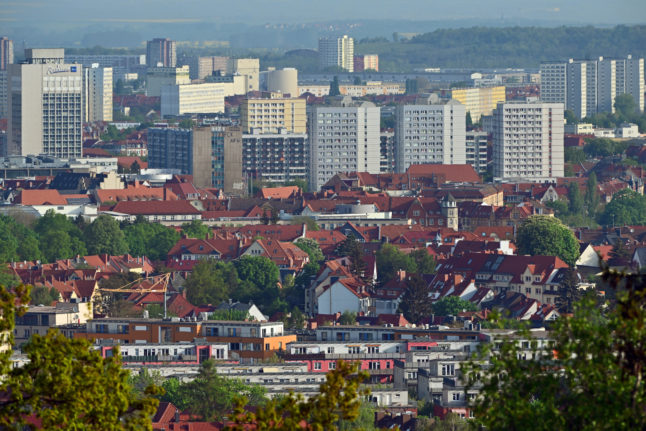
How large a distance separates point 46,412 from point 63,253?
66.8 metres

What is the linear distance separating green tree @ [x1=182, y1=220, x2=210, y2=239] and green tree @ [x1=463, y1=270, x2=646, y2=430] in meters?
75.4

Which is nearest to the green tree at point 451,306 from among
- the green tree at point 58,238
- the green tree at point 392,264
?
the green tree at point 392,264

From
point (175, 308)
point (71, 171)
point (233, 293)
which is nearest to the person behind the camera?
point (175, 308)

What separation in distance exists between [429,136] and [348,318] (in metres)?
72.3

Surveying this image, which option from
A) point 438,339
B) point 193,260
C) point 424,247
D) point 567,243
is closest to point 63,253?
point 193,260

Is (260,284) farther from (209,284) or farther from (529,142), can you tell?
(529,142)

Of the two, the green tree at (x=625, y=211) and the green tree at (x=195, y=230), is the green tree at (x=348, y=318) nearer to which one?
the green tree at (x=195, y=230)

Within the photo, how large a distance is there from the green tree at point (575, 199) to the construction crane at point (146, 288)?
42.6 meters

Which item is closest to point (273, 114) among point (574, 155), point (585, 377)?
point (574, 155)

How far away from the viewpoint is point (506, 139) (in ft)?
426

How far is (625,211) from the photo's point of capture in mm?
106000

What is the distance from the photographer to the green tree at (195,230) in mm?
91812

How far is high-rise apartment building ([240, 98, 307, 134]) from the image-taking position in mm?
153875

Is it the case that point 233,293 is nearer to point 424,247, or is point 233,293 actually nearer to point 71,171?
point 424,247
